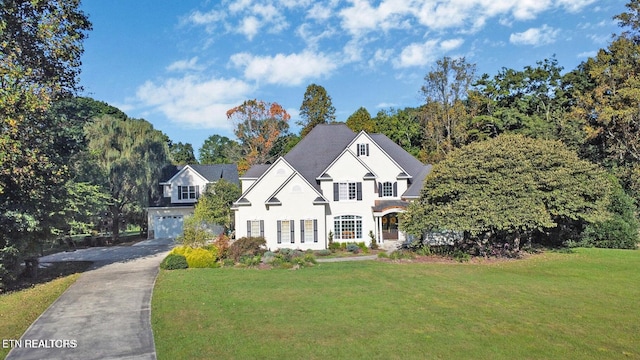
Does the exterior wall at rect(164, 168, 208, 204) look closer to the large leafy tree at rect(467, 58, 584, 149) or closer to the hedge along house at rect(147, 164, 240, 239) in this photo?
the hedge along house at rect(147, 164, 240, 239)

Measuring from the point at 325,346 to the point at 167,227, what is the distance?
30490 millimetres

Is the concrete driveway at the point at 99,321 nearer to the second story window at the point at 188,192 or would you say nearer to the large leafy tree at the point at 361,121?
the second story window at the point at 188,192

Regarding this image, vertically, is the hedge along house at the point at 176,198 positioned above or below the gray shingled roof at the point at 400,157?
below

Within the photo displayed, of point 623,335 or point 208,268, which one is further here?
point 208,268

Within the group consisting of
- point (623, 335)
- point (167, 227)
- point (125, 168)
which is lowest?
point (623, 335)

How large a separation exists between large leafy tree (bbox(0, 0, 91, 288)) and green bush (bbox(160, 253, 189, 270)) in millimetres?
5299

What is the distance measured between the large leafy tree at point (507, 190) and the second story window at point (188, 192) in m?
21.9

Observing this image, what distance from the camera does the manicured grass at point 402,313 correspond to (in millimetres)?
9203

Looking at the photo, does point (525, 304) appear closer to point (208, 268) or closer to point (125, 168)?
point (208, 268)

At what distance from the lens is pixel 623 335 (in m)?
9.91

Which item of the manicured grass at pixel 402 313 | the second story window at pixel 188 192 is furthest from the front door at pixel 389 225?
the second story window at pixel 188 192

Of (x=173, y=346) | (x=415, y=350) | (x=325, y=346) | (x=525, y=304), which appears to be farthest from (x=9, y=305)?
(x=525, y=304)

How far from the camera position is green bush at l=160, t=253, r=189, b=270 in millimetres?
20250

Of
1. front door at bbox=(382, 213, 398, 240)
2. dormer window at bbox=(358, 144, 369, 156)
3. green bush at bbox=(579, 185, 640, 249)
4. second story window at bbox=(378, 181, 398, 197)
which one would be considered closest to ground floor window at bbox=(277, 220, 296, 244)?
second story window at bbox=(378, 181, 398, 197)
